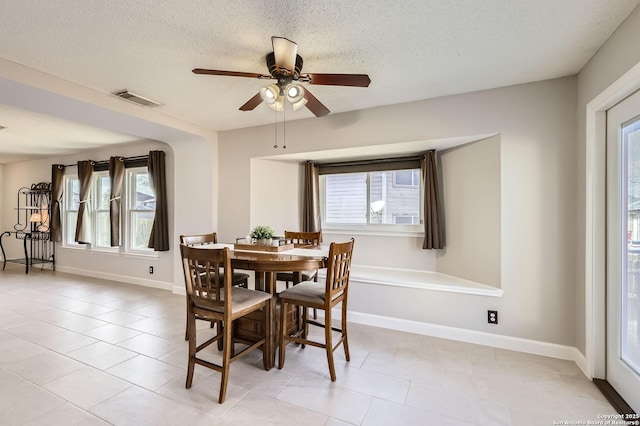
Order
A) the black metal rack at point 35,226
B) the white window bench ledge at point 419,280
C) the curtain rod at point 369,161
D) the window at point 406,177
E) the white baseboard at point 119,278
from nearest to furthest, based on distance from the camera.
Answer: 1. the white window bench ledge at point 419,280
2. the curtain rod at point 369,161
3. the window at point 406,177
4. the white baseboard at point 119,278
5. the black metal rack at point 35,226

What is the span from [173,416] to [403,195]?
326 centimetres

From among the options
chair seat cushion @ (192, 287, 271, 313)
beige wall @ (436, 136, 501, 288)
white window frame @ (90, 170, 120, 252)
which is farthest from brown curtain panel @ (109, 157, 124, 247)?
beige wall @ (436, 136, 501, 288)

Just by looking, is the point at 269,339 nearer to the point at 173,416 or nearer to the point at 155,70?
the point at 173,416

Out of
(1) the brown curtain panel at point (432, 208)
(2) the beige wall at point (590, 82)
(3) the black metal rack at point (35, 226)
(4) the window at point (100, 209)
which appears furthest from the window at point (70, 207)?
(2) the beige wall at point (590, 82)

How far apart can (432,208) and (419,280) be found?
2.73 feet

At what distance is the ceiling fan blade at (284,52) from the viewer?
1739 mm

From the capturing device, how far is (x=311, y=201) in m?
4.20

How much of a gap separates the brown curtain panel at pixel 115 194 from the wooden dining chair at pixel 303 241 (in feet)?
11.5

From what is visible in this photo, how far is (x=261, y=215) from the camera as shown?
162 inches

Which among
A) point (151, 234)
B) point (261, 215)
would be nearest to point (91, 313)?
point (151, 234)

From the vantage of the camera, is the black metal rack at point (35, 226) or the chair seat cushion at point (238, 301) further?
the black metal rack at point (35, 226)

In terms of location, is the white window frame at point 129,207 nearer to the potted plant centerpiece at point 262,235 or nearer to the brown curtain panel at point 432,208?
the potted plant centerpiece at point 262,235

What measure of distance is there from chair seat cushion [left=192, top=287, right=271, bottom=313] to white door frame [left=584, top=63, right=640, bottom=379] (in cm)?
240

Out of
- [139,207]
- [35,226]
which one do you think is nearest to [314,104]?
[139,207]
